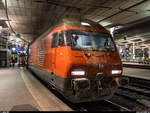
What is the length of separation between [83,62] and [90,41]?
99cm

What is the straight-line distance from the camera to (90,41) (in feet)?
16.0

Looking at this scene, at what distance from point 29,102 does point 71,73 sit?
2008 mm

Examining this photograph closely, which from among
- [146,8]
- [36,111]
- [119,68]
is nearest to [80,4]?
[146,8]

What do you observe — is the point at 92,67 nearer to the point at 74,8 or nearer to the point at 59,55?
the point at 59,55

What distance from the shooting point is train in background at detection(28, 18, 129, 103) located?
13.8 ft

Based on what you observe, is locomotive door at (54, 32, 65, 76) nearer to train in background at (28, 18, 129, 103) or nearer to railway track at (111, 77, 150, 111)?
train in background at (28, 18, 129, 103)

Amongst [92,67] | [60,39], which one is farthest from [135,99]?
[60,39]

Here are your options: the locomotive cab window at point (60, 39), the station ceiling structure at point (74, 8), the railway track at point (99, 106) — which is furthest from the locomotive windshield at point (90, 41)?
the station ceiling structure at point (74, 8)

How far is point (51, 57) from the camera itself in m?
5.44

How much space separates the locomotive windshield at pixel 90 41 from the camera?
460 cm

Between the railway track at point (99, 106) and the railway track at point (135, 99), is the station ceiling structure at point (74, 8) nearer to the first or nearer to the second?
the railway track at point (135, 99)

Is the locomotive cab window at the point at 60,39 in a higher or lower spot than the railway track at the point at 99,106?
higher

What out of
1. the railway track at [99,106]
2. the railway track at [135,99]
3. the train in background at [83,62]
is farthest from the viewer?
the railway track at [135,99]

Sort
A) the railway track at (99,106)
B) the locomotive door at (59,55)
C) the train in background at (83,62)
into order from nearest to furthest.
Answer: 1. the train in background at (83,62)
2. the locomotive door at (59,55)
3. the railway track at (99,106)
